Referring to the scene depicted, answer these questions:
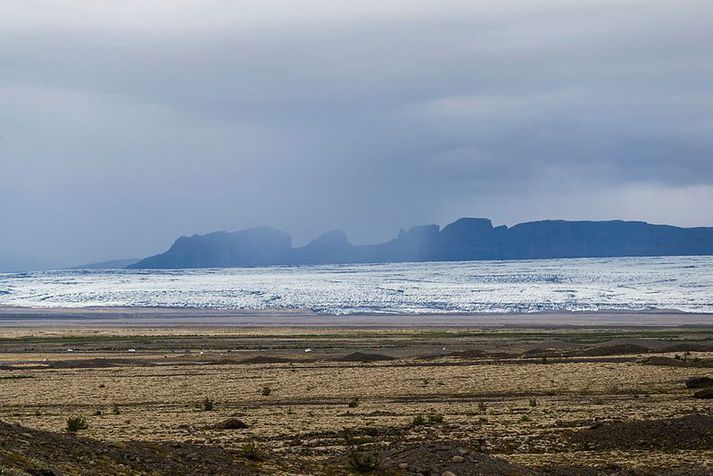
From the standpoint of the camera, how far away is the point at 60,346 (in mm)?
74312

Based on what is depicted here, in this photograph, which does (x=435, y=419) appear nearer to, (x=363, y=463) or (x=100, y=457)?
(x=363, y=463)

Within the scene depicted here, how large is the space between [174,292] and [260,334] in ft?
288

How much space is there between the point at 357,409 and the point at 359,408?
350 mm

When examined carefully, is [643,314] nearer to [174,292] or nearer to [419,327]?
[419,327]

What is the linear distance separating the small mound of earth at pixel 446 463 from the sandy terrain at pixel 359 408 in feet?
0.17

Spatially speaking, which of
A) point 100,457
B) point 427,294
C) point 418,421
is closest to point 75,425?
point 418,421

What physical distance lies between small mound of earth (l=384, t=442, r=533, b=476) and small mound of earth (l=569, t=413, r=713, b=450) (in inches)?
157

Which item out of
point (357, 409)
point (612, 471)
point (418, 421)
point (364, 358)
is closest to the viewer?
point (612, 471)

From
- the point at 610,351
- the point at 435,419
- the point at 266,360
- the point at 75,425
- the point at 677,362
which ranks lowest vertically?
the point at 266,360

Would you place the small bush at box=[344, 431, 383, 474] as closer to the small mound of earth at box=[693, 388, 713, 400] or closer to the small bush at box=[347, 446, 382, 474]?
the small bush at box=[347, 446, 382, 474]

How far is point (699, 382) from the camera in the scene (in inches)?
1494

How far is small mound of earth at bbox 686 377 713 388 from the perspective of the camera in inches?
1485

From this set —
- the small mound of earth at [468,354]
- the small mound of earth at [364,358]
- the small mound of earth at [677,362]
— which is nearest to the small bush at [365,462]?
the small mound of earth at [677,362]

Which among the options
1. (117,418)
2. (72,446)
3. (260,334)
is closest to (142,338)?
(260,334)
